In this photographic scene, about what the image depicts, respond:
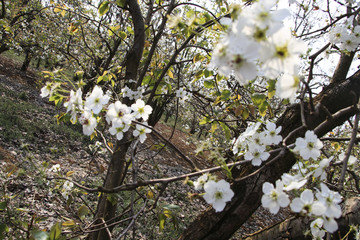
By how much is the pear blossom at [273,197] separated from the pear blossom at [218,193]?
0.11 metres

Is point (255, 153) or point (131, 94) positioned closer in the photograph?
point (255, 153)

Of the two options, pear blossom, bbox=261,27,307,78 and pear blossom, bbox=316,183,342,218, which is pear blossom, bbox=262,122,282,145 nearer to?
pear blossom, bbox=316,183,342,218

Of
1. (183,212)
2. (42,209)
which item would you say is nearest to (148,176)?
(183,212)

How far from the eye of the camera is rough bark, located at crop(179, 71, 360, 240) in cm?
153

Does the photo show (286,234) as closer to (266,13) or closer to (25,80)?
(266,13)

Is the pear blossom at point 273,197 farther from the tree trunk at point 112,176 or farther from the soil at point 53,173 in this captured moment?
the soil at point 53,173

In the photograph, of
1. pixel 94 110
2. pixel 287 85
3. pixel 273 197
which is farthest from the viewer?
pixel 94 110

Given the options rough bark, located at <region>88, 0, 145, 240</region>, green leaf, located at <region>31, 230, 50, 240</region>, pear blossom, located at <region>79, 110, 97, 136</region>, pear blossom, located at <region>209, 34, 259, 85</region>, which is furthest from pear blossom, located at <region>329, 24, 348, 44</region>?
green leaf, located at <region>31, 230, 50, 240</region>

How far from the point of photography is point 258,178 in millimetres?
1536

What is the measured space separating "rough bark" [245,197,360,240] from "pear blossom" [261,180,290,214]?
700 millimetres

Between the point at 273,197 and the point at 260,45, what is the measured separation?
51 centimetres

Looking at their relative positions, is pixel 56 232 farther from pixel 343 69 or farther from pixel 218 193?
pixel 343 69

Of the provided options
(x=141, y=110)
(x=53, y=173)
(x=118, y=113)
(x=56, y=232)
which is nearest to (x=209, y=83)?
(x=141, y=110)

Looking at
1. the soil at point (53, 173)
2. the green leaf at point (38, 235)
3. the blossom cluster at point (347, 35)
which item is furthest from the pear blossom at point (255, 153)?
the soil at point (53, 173)
